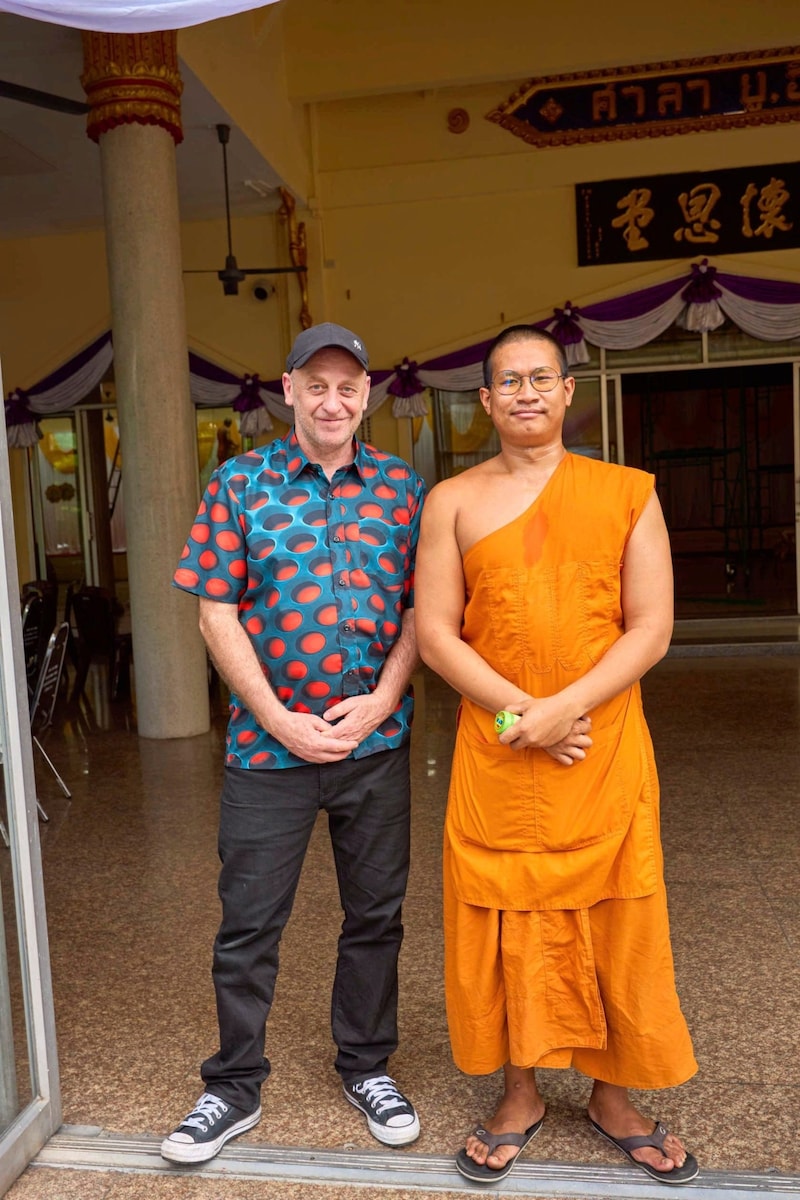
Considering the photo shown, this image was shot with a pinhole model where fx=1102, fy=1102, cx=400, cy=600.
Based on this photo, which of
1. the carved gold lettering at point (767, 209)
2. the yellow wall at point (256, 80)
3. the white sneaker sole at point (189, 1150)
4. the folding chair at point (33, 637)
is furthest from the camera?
the carved gold lettering at point (767, 209)

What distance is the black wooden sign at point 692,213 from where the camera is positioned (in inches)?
357

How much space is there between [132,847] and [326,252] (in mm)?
6940

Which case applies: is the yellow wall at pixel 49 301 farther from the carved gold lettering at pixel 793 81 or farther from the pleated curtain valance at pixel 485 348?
the carved gold lettering at pixel 793 81

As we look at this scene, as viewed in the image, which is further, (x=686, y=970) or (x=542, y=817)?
(x=686, y=970)

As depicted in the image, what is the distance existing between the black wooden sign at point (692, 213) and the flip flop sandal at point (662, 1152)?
332 inches

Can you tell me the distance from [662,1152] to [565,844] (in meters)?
0.58

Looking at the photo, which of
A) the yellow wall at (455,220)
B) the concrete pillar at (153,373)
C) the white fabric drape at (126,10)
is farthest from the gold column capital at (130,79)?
the white fabric drape at (126,10)

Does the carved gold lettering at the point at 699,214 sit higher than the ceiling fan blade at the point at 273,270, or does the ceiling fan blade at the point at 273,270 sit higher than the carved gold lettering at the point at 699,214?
the carved gold lettering at the point at 699,214

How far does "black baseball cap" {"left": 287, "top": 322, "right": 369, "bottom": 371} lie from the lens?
2008 millimetres

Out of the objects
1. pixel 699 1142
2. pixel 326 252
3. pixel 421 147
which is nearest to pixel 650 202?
pixel 421 147

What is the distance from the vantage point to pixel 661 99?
9008mm

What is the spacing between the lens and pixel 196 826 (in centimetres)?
434

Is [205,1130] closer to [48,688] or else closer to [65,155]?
[48,688]

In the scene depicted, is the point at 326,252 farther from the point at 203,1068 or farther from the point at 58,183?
the point at 203,1068
